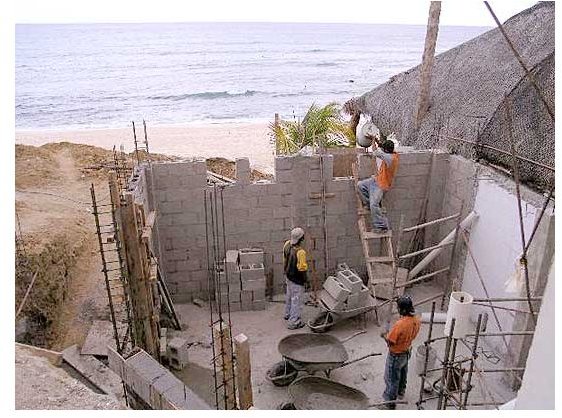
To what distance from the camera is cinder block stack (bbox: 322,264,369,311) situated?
7914 millimetres

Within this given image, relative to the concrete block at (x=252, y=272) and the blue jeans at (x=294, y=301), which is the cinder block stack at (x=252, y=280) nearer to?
the concrete block at (x=252, y=272)

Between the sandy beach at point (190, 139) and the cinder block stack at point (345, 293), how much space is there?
12.4 metres

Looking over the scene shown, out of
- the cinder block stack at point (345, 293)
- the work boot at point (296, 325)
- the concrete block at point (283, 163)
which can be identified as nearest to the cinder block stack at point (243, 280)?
the work boot at point (296, 325)

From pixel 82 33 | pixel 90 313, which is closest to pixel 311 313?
pixel 90 313

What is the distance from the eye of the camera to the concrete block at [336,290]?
7.89 meters

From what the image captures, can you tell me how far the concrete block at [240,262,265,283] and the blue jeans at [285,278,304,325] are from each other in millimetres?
662

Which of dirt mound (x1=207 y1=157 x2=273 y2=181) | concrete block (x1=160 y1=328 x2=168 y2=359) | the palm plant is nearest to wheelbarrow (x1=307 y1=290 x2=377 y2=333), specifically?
concrete block (x1=160 y1=328 x2=168 y2=359)

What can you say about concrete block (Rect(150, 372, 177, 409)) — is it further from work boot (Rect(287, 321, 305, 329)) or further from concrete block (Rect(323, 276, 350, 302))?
concrete block (Rect(323, 276, 350, 302))

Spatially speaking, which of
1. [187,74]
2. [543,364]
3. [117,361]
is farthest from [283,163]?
[187,74]

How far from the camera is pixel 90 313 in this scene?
8.41 m

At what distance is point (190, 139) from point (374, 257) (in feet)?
58.5

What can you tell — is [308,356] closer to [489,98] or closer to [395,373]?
[395,373]

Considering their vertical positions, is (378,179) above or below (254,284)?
above

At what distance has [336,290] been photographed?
7961mm
